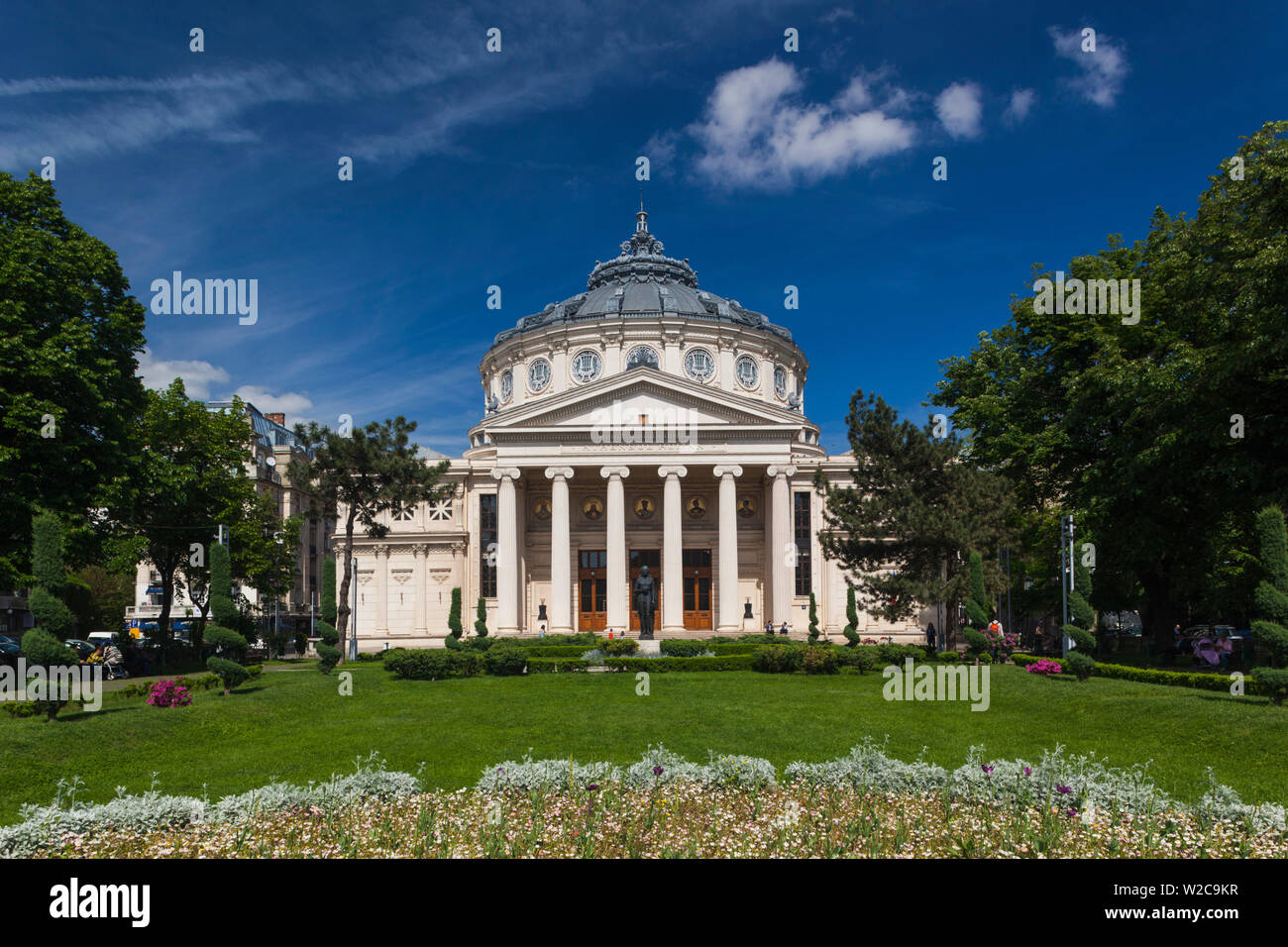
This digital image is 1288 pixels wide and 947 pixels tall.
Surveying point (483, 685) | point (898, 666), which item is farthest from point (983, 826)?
point (898, 666)

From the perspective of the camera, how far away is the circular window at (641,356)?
64125mm

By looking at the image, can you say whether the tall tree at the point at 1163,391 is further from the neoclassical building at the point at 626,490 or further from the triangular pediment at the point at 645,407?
the neoclassical building at the point at 626,490

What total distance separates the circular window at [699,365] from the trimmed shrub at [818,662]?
3494cm

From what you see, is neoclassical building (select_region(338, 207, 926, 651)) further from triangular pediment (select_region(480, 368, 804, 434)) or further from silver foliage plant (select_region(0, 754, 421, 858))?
silver foliage plant (select_region(0, 754, 421, 858))

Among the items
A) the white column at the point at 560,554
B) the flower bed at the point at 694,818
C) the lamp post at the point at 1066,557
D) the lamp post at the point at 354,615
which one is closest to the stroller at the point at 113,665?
the lamp post at the point at 354,615

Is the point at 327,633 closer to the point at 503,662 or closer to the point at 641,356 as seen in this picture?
the point at 503,662

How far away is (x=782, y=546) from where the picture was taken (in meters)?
52.2

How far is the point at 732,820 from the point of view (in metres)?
10.0

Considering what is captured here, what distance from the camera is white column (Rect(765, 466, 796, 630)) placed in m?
52.0

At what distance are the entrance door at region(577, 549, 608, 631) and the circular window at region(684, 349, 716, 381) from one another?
15.4 metres
